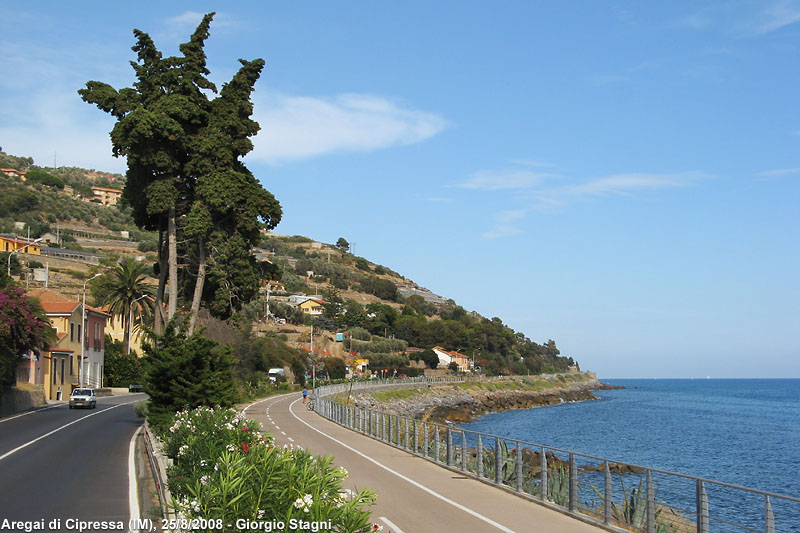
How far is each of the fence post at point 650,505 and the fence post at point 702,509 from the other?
0.97 m

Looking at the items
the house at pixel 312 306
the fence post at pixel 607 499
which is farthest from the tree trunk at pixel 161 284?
the house at pixel 312 306

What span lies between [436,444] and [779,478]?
89.2 feet

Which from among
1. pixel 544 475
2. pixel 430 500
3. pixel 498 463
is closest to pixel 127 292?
pixel 498 463

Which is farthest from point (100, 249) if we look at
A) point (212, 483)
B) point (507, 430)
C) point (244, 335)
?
point (212, 483)

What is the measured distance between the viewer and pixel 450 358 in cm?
15738

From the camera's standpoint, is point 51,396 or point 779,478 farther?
point 51,396

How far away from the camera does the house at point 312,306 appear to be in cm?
16512

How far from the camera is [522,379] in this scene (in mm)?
154375

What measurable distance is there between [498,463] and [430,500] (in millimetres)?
3158

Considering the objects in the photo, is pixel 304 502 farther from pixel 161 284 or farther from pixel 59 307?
pixel 59 307

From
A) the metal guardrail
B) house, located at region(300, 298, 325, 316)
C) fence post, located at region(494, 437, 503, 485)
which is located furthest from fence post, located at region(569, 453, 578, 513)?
house, located at region(300, 298, 325, 316)

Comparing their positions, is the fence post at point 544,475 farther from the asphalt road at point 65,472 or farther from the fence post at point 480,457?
the asphalt road at point 65,472

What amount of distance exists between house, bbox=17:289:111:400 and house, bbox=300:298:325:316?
9083 cm

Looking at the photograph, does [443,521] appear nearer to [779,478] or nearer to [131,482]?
[131,482]
